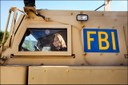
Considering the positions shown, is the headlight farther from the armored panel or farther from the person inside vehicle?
the armored panel

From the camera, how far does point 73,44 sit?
3273 mm

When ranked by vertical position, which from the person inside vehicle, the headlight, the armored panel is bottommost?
the armored panel

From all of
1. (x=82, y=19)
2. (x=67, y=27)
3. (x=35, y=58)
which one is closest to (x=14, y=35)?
(x=35, y=58)

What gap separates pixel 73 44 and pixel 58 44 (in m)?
0.23

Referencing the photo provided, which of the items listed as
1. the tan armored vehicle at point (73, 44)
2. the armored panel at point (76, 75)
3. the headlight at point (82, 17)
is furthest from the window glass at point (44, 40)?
the armored panel at point (76, 75)

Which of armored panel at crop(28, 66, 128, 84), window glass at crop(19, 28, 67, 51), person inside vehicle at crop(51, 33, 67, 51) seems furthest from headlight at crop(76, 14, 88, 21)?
armored panel at crop(28, 66, 128, 84)

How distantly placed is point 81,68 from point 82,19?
3.01ft

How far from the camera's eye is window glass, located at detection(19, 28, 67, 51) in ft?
10.6

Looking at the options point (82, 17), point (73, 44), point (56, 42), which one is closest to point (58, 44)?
point (56, 42)

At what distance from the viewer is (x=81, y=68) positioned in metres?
2.88

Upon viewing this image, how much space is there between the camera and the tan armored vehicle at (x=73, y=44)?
2900 millimetres

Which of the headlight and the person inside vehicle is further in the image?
the headlight

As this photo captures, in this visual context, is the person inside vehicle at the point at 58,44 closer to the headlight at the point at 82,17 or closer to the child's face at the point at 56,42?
the child's face at the point at 56,42

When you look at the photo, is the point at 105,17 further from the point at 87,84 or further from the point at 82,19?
the point at 87,84
